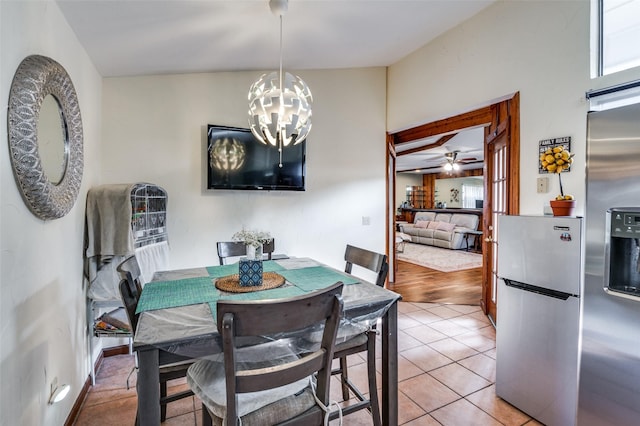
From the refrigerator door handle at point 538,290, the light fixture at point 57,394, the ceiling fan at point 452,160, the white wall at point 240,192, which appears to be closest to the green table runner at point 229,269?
the light fixture at point 57,394

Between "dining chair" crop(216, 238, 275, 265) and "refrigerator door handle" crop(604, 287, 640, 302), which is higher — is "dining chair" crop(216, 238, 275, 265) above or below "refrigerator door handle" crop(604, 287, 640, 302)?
above

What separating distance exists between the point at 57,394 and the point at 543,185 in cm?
324

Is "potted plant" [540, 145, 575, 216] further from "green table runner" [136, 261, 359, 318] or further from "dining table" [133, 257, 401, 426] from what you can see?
"green table runner" [136, 261, 359, 318]

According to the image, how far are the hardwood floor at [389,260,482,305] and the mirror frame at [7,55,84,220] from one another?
3.67 m

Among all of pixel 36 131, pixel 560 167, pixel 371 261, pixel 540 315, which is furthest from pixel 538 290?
pixel 36 131

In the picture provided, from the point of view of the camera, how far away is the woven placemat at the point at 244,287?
1.71 meters

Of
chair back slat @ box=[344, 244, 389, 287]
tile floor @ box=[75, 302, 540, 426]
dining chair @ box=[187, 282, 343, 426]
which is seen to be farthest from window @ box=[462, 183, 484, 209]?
dining chair @ box=[187, 282, 343, 426]

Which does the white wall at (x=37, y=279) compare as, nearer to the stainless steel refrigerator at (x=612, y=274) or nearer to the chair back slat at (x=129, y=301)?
the chair back slat at (x=129, y=301)

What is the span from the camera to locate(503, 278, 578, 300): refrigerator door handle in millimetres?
1758

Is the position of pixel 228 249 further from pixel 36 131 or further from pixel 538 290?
pixel 538 290

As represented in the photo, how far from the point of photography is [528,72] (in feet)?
7.80

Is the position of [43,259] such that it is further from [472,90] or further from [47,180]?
[472,90]

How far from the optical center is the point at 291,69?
3486 mm

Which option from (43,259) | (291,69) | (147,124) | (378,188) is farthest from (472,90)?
(43,259)
